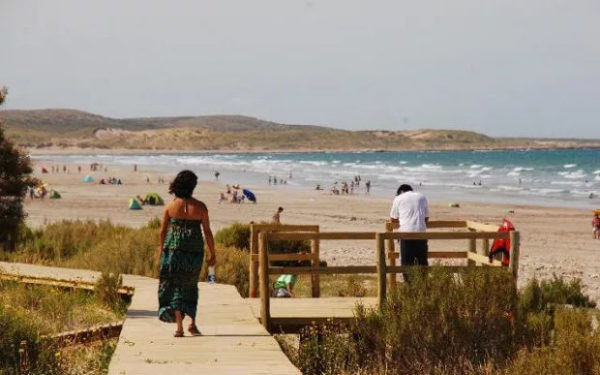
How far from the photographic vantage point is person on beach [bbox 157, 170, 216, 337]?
9266 mm

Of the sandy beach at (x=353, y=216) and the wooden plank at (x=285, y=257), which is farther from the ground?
the wooden plank at (x=285, y=257)

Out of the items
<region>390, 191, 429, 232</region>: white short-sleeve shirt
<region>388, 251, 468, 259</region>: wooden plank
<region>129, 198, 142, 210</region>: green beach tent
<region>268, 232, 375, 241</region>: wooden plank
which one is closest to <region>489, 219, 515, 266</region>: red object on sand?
<region>388, 251, 468, 259</region>: wooden plank

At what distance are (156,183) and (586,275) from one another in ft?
165

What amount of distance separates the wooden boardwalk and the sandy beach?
833 cm

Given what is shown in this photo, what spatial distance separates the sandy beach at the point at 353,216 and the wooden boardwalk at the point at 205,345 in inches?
328

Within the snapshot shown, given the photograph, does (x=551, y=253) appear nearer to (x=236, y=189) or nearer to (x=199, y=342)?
(x=199, y=342)

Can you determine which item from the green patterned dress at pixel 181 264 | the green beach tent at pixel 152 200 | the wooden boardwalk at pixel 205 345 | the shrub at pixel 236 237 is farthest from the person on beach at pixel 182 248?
the green beach tent at pixel 152 200

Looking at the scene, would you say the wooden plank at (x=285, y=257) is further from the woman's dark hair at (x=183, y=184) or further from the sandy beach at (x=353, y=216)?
the sandy beach at (x=353, y=216)

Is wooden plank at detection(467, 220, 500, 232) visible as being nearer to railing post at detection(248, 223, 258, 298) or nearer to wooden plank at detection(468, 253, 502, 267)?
wooden plank at detection(468, 253, 502, 267)

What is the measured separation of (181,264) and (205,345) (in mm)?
803

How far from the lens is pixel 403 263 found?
11.7 meters

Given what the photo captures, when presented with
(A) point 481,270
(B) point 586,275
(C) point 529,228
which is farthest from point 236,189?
(A) point 481,270

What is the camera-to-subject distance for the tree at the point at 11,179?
12258mm

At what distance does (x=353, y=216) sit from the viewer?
133 feet
